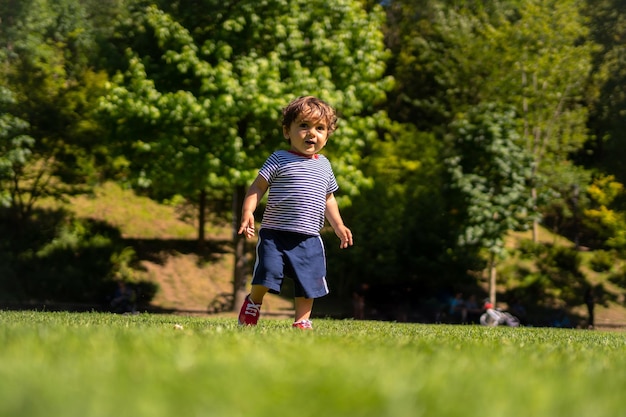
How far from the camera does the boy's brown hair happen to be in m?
7.30

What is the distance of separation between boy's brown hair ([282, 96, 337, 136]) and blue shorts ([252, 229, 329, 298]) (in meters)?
1.08

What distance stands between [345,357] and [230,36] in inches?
722

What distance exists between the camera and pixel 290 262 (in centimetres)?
723

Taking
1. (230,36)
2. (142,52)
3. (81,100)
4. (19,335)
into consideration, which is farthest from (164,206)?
(19,335)

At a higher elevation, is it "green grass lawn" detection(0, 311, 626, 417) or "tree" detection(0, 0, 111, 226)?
"tree" detection(0, 0, 111, 226)

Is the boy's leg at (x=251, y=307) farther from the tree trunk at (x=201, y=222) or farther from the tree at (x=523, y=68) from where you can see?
the tree trunk at (x=201, y=222)

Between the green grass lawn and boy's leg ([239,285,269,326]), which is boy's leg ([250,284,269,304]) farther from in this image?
the green grass lawn

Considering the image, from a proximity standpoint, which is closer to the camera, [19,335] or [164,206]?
[19,335]

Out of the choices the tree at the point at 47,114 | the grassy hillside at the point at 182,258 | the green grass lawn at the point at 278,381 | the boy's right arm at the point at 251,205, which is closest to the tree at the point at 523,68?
the grassy hillside at the point at 182,258

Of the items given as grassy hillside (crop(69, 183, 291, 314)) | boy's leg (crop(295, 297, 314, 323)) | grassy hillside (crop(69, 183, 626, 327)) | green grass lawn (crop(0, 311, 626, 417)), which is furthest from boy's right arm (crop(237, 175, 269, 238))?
grassy hillside (crop(69, 183, 291, 314))

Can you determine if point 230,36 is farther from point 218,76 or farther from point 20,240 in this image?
point 20,240

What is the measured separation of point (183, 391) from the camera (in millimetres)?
2367

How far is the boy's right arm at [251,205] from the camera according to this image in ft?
23.2

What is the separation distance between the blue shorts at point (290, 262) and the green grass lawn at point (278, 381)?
9.82 ft
